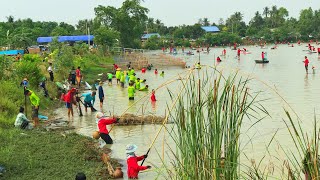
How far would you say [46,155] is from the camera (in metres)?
10.7

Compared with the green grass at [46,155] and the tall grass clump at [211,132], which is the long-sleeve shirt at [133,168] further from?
the tall grass clump at [211,132]

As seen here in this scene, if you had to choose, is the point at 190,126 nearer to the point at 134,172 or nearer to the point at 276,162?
the point at 134,172

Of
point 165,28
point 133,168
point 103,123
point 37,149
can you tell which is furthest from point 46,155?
point 165,28

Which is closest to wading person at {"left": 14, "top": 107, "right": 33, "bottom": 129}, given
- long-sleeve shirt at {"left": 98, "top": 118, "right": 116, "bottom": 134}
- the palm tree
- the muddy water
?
the muddy water

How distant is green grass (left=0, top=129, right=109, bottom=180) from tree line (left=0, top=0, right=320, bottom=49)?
3928 centimetres

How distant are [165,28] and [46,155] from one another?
112m

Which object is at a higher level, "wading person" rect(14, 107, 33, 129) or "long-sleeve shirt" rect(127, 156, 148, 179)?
"wading person" rect(14, 107, 33, 129)

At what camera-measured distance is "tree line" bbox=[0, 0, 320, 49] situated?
65062 millimetres

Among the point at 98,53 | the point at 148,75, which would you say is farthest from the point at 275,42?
the point at 148,75

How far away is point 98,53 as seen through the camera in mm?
48812

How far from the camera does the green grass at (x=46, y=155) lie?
9445 mm

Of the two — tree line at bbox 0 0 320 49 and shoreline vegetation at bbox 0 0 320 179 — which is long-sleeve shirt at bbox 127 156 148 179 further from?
tree line at bbox 0 0 320 49

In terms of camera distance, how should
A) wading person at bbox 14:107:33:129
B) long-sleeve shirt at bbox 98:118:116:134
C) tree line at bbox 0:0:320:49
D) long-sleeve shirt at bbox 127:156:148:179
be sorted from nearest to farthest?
1. long-sleeve shirt at bbox 127:156:148:179
2. long-sleeve shirt at bbox 98:118:116:134
3. wading person at bbox 14:107:33:129
4. tree line at bbox 0:0:320:49

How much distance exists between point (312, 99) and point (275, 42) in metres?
88.9
